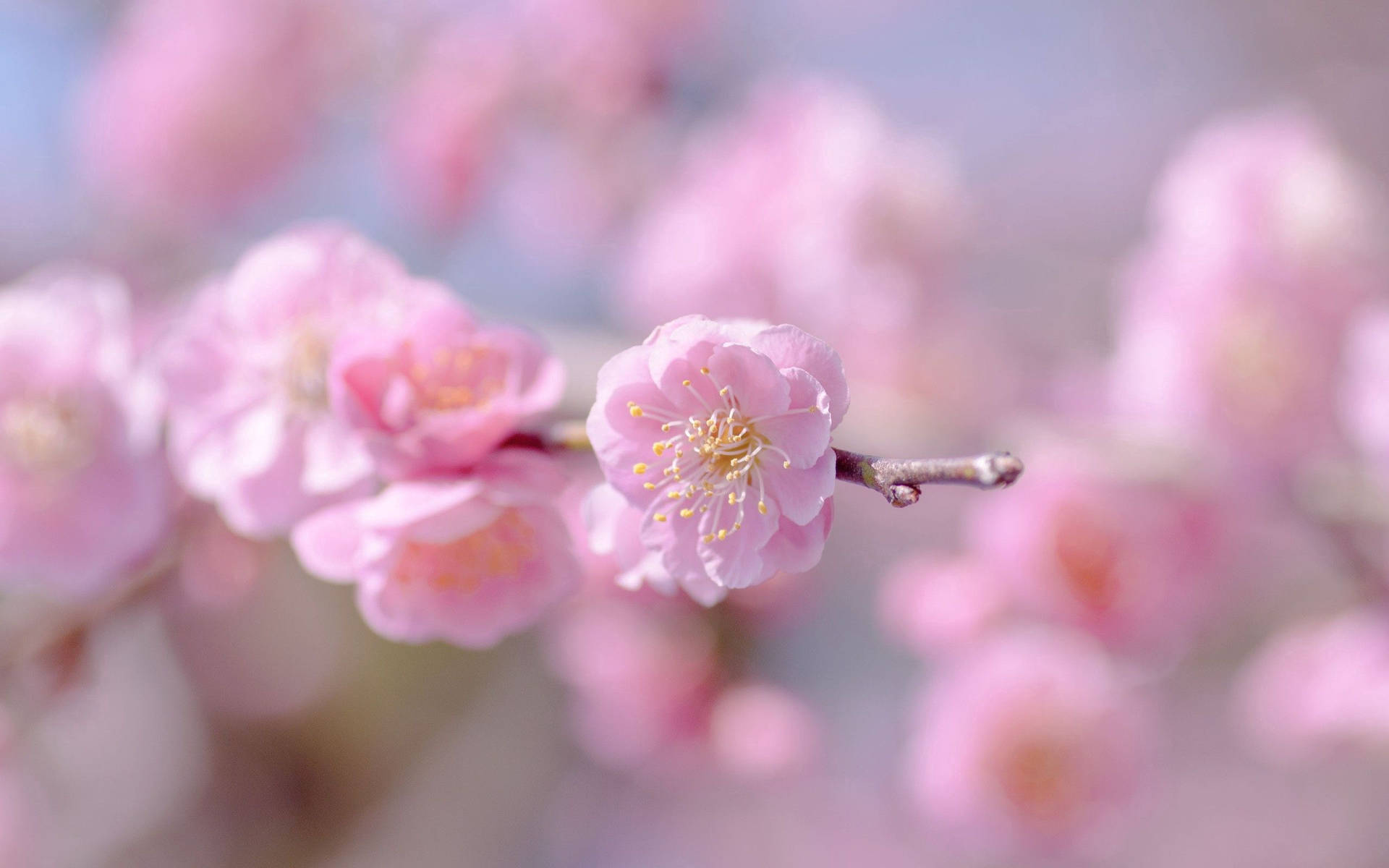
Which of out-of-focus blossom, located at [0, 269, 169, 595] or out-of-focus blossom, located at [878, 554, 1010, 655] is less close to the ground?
out-of-focus blossom, located at [0, 269, 169, 595]

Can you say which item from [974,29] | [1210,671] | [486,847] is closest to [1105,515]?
[1210,671]

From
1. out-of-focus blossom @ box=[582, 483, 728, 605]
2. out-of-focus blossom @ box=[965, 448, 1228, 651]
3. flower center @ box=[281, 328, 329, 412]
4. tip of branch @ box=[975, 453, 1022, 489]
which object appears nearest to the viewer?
tip of branch @ box=[975, 453, 1022, 489]

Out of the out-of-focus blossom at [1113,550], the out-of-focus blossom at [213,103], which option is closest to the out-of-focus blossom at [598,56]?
the out-of-focus blossom at [213,103]

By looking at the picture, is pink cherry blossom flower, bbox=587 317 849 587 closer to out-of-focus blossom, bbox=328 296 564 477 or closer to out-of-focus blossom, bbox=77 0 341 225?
out-of-focus blossom, bbox=328 296 564 477

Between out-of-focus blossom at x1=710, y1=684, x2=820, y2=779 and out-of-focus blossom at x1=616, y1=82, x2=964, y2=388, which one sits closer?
out-of-focus blossom at x1=616, y1=82, x2=964, y2=388

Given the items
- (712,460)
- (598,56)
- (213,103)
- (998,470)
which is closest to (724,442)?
(712,460)

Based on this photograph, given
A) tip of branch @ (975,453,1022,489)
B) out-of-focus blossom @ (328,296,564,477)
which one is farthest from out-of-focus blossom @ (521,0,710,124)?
tip of branch @ (975,453,1022,489)

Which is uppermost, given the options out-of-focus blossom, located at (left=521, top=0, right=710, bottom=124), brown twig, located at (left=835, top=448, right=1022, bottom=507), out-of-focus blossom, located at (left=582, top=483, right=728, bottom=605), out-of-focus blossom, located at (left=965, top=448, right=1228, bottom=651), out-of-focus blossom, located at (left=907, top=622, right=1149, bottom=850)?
out-of-focus blossom, located at (left=521, top=0, right=710, bottom=124)

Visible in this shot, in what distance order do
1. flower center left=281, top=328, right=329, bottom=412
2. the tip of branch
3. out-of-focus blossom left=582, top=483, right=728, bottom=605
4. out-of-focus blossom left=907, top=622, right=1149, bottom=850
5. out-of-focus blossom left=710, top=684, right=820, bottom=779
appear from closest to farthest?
the tip of branch → out-of-focus blossom left=582, top=483, right=728, bottom=605 → flower center left=281, top=328, right=329, bottom=412 → out-of-focus blossom left=907, top=622, right=1149, bottom=850 → out-of-focus blossom left=710, top=684, right=820, bottom=779

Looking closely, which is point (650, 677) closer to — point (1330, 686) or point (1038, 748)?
point (1038, 748)
